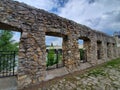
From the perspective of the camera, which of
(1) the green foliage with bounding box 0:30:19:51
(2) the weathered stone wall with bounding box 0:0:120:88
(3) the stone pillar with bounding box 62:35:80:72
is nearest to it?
(2) the weathered stone wall with bounding box 0:0:120:88

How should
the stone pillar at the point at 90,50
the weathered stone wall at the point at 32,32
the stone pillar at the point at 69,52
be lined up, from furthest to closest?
1. the stone pillar at the point at 90,50
2. the stone pillar at the point at 69,52
3. the weathered stone wall at the point at 32,32

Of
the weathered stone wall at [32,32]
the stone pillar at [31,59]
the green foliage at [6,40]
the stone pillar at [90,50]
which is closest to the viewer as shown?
the weathered stone wall at [32,32]

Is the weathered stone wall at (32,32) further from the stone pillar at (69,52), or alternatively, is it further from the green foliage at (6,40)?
the green foliage at (6,40)

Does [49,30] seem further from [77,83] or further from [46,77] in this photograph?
[77,83]

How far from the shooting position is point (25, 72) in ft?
18.3

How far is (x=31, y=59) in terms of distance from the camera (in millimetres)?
5797

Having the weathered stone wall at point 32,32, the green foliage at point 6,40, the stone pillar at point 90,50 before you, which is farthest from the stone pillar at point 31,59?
the green foliage at point 6,40

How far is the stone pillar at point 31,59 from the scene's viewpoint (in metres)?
5.51

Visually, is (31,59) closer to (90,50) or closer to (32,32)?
(32,32)

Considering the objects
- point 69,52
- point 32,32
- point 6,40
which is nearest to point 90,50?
point 69,52

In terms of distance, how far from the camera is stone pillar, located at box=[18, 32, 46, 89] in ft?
18.1

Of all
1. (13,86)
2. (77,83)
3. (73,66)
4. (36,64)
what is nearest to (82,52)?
(73,66)

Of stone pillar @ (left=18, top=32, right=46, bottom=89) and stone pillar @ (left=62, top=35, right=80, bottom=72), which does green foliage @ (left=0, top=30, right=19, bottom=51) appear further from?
stone pillar @ (left=18, top=32, right=46, bottom=89)

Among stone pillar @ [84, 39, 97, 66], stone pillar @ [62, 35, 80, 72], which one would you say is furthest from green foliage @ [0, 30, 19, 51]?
stone pillar @ [62, 35, 80, 72]
